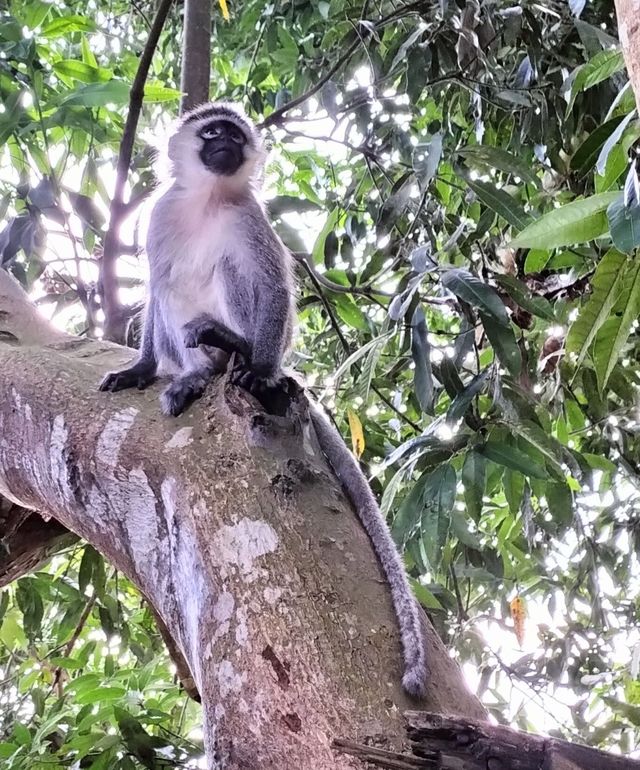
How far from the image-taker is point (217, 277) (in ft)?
12.4

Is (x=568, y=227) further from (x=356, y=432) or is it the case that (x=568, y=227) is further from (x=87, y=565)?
(x=87, y=565)

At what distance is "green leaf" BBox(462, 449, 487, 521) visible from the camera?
105 inches

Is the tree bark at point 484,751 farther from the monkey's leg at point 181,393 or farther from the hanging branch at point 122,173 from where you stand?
the hanging branch at point 122,173

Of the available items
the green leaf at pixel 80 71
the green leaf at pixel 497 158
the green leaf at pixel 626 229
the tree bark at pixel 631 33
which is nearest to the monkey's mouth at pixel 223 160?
the green leaf at pixel 80 71

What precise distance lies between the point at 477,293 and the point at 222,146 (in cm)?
218

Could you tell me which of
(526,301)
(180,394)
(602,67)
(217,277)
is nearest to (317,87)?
(217,277)

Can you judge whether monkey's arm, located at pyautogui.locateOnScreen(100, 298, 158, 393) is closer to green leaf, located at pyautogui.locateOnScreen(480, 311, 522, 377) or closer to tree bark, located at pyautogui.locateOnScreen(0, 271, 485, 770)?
tree bark, located at pyautogui.locateOnScreen(0, 271, 485, 770)

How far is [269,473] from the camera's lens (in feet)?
5.89

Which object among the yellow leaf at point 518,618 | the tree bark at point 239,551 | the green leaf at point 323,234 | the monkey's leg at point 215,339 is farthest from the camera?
the green leaf at point 323,234

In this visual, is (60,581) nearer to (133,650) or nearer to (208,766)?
(133,650)

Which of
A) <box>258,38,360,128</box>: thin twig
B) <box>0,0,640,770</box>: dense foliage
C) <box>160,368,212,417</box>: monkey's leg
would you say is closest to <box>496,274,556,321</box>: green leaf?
<box>0,0,640,770</box>: dense foliage

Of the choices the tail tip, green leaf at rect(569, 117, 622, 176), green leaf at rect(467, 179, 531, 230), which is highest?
green leaf at rect(467, 179, 531, 230)

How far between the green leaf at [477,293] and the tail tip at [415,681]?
1.40 meters

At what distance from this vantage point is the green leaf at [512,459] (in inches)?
104
